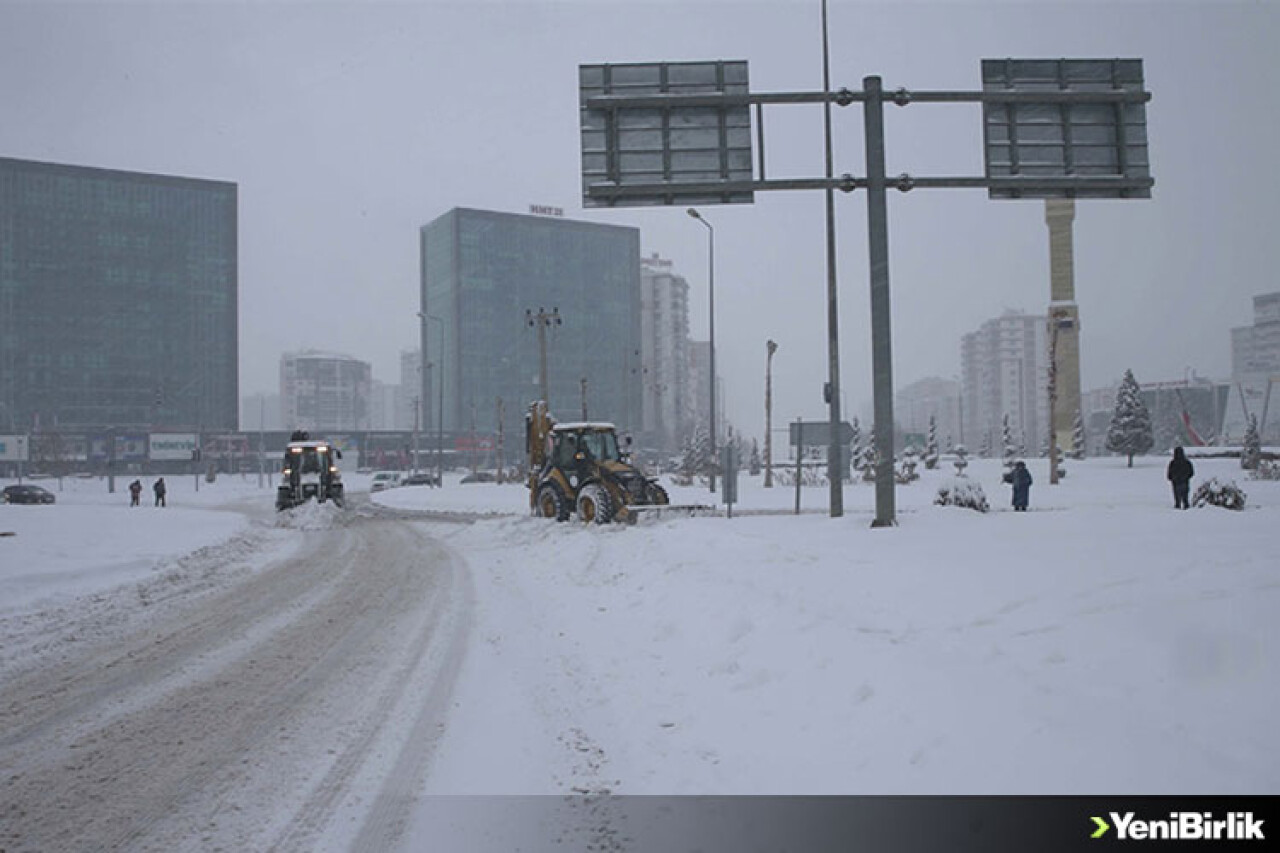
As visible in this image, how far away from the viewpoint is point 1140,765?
4.41m

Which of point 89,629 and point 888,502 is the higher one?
point 888,502

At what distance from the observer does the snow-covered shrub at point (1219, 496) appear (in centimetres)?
2091

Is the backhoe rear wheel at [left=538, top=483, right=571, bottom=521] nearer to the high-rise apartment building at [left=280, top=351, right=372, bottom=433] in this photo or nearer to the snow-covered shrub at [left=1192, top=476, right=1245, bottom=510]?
the snow-covered shrub at [left=1192, top=476, right=1245, bottom=510]

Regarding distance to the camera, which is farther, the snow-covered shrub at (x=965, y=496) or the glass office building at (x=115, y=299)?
the glass office building at (x=115, y=299)

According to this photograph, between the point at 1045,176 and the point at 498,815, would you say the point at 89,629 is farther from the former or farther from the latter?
the point at 1045,176

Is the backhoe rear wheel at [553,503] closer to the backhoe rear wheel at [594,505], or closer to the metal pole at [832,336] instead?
the backhoe rear wheel at [594,505]

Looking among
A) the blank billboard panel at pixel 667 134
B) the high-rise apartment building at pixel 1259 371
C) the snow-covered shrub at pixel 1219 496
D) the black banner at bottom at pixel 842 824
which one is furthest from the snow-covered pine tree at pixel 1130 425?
the black banner at bottom at pixel 842 824

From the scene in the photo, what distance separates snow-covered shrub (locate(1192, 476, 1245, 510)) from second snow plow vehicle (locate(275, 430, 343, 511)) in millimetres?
28108

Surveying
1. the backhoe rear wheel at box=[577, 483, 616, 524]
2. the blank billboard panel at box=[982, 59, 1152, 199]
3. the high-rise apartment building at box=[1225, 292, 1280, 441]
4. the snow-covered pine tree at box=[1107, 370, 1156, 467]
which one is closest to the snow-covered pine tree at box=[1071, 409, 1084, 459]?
the snow-covered pine tree at box=[1107, 370, 1156, 467]

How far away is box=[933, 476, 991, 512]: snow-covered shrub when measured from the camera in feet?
61.6

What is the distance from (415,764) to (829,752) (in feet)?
8.67

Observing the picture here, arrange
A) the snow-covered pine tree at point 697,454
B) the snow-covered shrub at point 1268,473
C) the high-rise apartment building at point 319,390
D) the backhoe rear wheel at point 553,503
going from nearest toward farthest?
the backhoe rear wheel at point 553,503
the snow-covered shrub at point 1268,473
the snow-covered pine tree at point 697,454
the high-rise apartment building at point 319,390

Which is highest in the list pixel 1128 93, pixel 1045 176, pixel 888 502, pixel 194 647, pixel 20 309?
pixel 20 309

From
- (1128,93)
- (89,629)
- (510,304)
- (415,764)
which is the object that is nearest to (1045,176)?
(1128,93)
